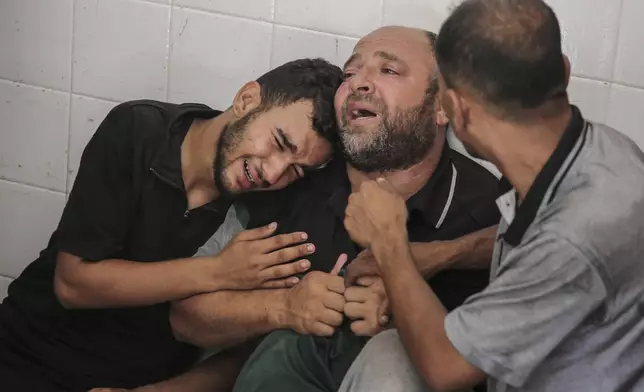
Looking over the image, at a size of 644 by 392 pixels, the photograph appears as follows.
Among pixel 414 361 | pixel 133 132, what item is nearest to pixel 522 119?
pixel 414 361

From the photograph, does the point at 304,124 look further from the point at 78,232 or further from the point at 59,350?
the point at 59,350

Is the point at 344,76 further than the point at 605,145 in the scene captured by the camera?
Yes

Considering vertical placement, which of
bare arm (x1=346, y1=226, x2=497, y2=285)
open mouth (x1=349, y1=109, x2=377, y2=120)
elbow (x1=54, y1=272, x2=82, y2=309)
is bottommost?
elbow (x1=54, y1=272, x2=82, y2=309)

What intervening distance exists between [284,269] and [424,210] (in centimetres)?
30

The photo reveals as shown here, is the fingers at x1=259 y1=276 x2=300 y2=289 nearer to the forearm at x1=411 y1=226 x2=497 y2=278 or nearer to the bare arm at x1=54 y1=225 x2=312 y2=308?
the bare arm at x1=54 y1=225 x2=312 y2=308

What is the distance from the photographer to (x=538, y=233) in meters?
1.17

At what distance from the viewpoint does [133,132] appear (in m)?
1.71

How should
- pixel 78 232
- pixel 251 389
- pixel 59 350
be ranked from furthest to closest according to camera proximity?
1. pixel 59 350
2. pixel 78 232
3. pixel 251 389

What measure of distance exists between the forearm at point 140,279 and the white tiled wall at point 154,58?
50cm

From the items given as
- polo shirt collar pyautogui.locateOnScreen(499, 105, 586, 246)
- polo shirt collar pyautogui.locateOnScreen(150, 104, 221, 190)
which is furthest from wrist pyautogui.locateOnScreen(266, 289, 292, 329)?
polo shirt collar pyautogui.locateOnScreen(499, 105, 586, 246)

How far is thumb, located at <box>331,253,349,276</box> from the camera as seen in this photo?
5.36 ft

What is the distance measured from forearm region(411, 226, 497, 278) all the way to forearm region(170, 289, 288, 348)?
284mm

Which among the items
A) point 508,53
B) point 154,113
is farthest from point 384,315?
point 154,113

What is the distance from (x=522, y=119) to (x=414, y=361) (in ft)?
1.32
